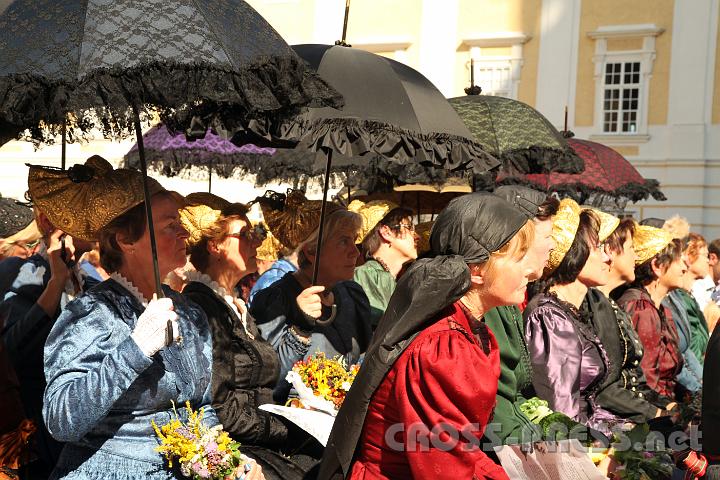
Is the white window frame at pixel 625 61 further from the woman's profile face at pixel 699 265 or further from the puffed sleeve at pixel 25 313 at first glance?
the puffed sleeve at pixel 25 313

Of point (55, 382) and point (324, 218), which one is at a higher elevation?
point (324, 218)

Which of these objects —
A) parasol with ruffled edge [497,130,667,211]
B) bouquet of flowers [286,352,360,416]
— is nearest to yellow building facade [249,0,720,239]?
parasol with ruffled edge [497,130,667,211]

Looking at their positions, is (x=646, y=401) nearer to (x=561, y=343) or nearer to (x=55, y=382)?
(x=561, y=343)

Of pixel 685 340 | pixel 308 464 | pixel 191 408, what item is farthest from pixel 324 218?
pixel 685 340

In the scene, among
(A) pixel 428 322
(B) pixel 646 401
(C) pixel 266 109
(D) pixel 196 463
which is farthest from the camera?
(B) pixel 646 401

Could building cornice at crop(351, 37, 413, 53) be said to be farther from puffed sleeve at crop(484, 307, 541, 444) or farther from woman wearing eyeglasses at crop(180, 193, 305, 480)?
puffed sleeve at crop(484, 307, 541, 444)

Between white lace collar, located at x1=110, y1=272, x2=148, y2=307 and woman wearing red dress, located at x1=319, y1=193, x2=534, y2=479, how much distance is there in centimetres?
102

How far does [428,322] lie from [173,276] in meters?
2.75

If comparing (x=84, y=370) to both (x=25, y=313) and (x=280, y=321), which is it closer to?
(x=25, y=313)

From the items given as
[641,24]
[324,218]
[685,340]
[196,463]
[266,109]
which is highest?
[641,24]

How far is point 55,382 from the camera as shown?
3357mm

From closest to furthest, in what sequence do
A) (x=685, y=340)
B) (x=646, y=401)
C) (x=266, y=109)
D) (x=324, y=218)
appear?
(x=266, y=109) < (x=324, y=218) < (x=646, y=401) < (x=685, y=340)

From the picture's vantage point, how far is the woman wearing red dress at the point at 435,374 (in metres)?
2.91

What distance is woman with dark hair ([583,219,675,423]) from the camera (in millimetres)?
5836
